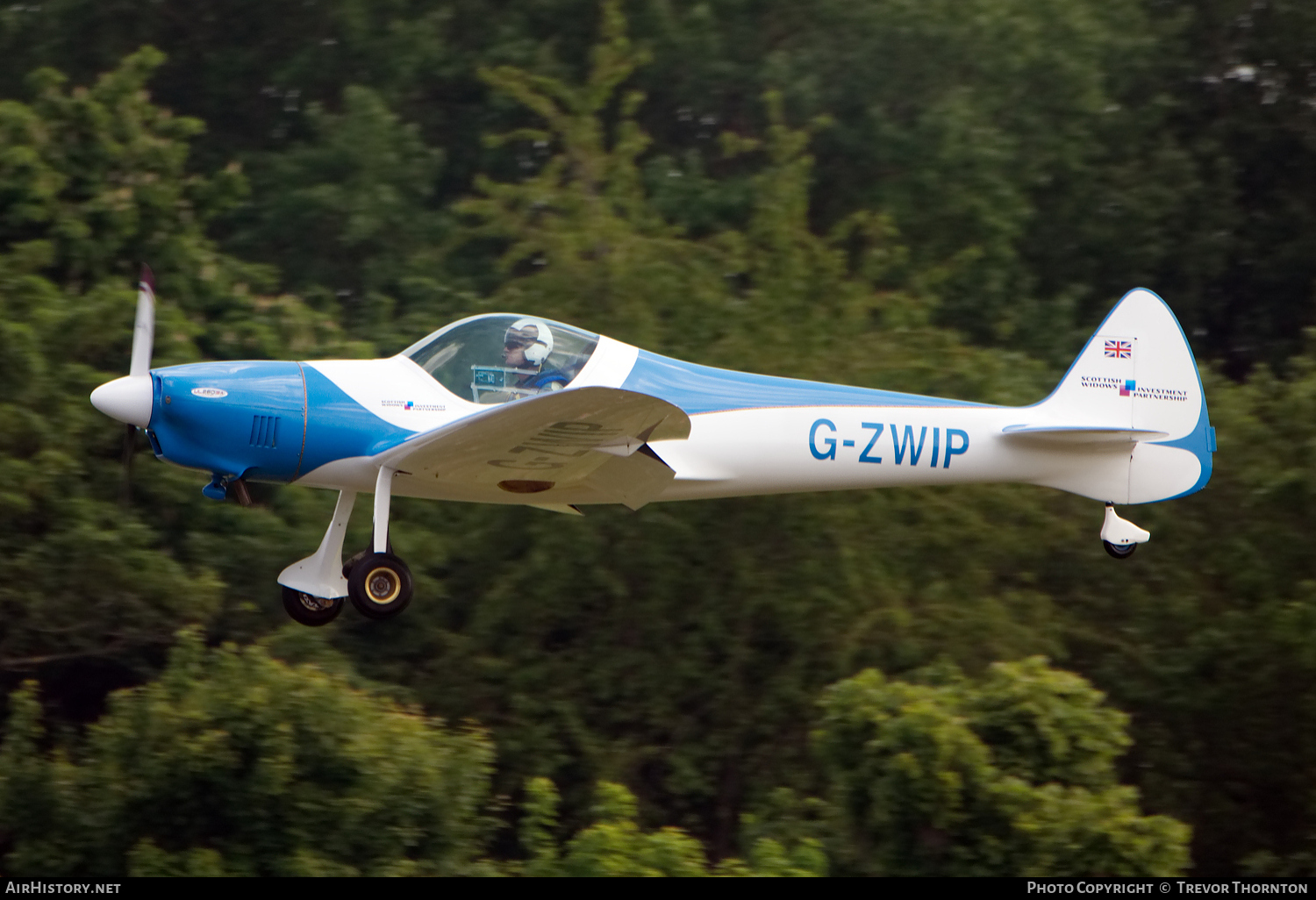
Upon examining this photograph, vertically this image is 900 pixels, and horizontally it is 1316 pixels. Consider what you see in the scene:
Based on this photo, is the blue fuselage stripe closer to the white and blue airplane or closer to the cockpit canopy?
the white and blue airplane

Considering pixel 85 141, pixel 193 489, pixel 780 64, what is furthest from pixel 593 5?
pixel 193 489

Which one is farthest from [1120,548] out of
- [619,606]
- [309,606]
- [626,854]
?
[309,606]

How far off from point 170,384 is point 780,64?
1605 centimetres

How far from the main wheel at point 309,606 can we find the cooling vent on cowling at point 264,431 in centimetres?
106

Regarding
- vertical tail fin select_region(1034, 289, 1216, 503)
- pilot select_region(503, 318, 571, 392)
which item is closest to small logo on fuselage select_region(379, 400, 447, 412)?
pilot select_region(503, 318, 571, 392)

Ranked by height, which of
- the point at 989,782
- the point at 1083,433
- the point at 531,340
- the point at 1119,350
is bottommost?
the point at 989,782

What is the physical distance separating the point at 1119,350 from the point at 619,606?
5451 mm

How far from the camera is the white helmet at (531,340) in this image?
32.7 feet

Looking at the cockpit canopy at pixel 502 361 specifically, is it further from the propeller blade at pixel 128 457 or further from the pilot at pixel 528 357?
the propeller blade at pixel 128 457

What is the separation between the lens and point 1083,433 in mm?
11211

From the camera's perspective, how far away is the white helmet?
32.7 feet

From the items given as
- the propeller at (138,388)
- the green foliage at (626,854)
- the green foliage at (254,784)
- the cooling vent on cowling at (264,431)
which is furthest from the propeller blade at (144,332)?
the green foliage at (626,854)

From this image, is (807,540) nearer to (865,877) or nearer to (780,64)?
(865,877)

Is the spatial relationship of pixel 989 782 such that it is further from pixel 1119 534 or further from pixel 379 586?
pixel 379 586
